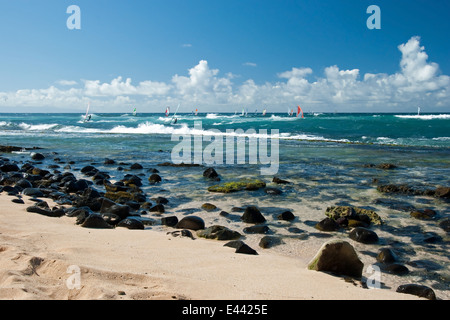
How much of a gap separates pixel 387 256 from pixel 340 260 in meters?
1.18

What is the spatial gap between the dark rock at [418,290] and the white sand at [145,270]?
0.83 ft

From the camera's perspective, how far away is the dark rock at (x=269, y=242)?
515cm

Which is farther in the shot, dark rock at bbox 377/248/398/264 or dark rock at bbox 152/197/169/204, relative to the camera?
dark rock at bbox 152/197/169/204

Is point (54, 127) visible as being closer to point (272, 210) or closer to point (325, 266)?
point (272, 210)

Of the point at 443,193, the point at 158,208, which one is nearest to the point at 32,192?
the point at 158,208

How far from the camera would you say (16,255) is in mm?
3381

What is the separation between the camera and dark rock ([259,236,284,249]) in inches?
203

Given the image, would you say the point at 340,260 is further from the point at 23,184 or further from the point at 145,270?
the point at 23,184

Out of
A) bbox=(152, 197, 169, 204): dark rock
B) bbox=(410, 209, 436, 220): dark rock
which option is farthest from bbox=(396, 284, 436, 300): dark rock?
bbox=(152, 197, 169, 204): dark rock

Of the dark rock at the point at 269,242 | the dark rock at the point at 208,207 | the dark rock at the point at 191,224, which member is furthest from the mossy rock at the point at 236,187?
the dark rock at the point at 269,242

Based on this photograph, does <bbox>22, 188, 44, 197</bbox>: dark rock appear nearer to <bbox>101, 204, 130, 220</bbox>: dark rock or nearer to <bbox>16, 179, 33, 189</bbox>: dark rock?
<bbox>16, 179, 33, 189</bbox>: dark rock

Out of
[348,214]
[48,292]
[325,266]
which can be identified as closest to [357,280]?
[325,266]

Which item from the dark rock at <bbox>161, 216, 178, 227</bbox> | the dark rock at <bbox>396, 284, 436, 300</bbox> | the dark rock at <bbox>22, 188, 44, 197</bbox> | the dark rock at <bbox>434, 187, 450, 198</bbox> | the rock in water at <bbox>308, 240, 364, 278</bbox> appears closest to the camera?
the dark rock at <bbox>396, 284, 436, 300</bbox>

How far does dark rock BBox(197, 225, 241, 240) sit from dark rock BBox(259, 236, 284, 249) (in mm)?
444
